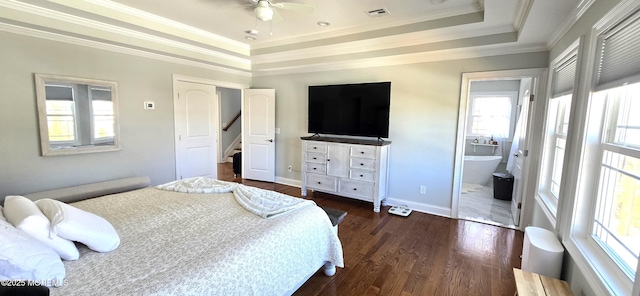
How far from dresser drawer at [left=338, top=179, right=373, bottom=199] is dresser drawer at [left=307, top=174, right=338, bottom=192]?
4.3 inches

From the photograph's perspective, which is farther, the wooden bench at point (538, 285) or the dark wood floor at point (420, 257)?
the dark wood floor at point (420, 257)

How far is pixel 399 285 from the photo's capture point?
2258 millimetres

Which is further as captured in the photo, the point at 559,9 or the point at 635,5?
the point at 559,9

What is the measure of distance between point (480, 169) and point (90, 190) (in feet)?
20.9

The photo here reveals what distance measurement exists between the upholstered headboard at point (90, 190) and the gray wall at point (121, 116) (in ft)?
1.00

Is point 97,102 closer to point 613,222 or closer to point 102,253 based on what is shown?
point 102,253

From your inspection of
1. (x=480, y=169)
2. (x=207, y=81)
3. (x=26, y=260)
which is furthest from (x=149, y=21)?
(x=480, y=169)

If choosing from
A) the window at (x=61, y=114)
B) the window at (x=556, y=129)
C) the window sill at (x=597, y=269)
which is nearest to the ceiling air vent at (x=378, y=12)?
the window at (x=556, y=129)

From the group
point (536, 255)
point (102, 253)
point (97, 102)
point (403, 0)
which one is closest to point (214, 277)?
point (102, 253)

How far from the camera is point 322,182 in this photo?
4.41 m

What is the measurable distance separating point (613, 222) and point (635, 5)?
115cm

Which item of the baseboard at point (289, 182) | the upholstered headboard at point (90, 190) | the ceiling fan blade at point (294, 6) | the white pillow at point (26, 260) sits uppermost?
the ceiling fan blade at point (294, 6)

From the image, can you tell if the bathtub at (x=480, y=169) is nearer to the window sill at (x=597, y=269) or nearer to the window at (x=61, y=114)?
the window sill at (x=597, y=269)

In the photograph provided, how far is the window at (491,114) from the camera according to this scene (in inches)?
235
